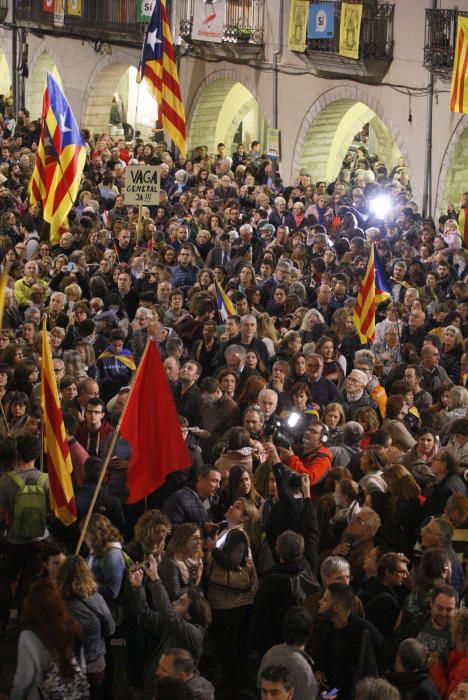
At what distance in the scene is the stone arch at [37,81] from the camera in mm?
37531

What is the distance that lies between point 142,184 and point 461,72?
8.01 meters

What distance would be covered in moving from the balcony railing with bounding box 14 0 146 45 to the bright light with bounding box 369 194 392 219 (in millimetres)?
11604

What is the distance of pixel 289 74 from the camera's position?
99.9ft

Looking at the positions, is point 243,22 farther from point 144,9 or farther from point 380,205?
point 380,205

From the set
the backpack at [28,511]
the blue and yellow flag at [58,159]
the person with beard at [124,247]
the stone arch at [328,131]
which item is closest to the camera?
the backpack at [28,511]

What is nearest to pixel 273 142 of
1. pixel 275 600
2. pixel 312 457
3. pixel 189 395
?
pixel 189 395

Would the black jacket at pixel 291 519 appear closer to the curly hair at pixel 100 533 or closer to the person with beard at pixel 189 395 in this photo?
the curly hair at pixel 100 533

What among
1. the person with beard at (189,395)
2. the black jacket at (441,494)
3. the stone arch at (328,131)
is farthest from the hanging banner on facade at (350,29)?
the black jacket at (441,494)

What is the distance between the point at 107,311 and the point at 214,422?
3.44 m

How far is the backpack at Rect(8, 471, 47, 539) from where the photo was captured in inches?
345

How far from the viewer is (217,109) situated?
111 ft

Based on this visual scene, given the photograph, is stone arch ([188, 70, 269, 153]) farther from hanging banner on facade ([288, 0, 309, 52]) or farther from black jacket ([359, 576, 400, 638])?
black jacket ([359, 576, 400, 638])

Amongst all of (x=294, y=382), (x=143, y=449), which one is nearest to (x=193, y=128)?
(x=294, y=382)

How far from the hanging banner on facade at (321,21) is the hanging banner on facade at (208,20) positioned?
3.14 metres
